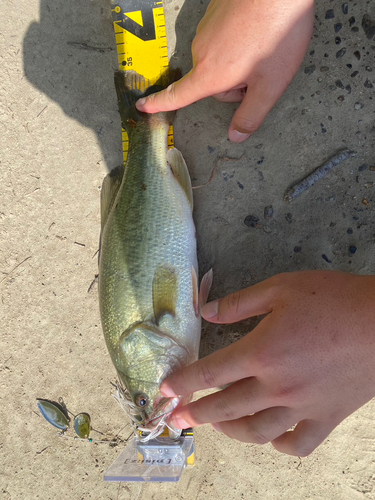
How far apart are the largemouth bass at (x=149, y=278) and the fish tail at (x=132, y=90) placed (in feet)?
0.04

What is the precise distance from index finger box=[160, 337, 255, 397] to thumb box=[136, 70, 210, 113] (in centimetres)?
155

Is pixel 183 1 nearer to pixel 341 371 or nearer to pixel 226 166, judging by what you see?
pixel 226 166

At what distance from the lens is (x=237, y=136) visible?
2.35 metres

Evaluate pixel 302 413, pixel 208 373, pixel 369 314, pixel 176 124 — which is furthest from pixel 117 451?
pixel 176 124

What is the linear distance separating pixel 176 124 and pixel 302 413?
83.2 inches

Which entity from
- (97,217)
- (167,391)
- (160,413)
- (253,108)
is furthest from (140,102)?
(160,413)

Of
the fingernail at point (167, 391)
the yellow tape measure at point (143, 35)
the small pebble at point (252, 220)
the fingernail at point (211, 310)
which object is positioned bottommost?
the fingernail at point (167, 391)

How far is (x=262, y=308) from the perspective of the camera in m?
1.94

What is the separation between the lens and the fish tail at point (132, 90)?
2.33 m

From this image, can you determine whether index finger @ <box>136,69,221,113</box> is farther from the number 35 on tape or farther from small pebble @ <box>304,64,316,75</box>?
small pebble @ <box>304,64,316,75</box>

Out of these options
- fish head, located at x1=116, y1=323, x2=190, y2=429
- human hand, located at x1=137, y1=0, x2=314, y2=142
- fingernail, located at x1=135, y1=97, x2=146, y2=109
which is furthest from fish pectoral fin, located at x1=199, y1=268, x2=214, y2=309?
fingernail, located at x1=135, y1=97, x2=146, y2=109

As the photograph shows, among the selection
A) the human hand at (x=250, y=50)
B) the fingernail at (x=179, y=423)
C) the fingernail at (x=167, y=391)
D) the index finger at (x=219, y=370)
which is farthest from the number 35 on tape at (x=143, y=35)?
the fingernail at (x=179, y=423)

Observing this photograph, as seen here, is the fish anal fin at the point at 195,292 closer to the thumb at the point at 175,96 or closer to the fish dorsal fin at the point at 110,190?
the fish dorsal fin at the point at 110,190

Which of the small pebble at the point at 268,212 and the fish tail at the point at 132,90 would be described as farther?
the small pebble at the point at 268,212
